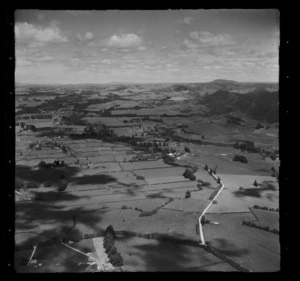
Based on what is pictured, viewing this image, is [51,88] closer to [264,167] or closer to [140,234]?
[140,234]

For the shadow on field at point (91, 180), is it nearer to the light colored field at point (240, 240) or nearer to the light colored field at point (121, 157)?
Result: the light colored field at point (121, 157)

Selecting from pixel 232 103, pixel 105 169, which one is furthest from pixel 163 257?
pixel 232 103

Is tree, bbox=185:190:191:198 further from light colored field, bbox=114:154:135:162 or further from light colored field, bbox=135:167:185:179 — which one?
light colored field, bbox=114:154:135:162

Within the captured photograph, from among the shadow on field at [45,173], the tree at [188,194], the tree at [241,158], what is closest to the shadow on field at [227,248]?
the tree at [188,194]

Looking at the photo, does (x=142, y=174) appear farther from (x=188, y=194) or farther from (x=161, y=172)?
(x=188, y=194)

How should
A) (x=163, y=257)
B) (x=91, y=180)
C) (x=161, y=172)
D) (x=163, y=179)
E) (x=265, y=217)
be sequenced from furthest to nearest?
(x=161, y=172) < (x=163, y=179) < (x=91, y=180) < (x=265, y=217) < (x=163, y=257)
